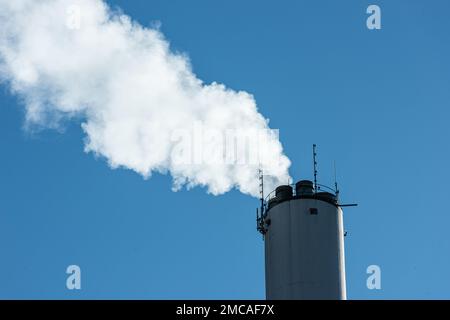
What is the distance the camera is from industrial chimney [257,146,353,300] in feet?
236

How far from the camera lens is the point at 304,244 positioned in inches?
2864

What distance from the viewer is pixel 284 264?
238ft

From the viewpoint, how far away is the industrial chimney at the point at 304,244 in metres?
71.8
